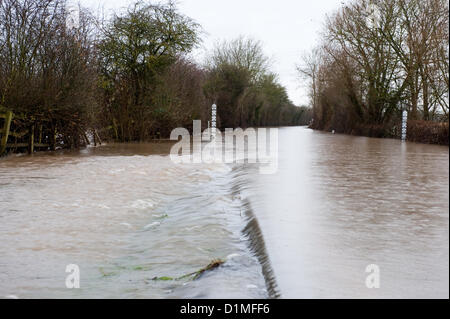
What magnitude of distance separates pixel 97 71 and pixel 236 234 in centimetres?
1382

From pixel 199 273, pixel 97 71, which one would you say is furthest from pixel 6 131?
pixel 199 273

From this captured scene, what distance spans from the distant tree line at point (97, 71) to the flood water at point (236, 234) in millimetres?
5443

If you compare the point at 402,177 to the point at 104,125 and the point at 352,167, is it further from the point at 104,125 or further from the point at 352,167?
the point at 104,125

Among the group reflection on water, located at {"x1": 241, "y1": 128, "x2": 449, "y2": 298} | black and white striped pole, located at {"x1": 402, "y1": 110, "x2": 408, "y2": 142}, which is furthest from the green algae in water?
black and white striped pole, located at {"x1": 402, "y1": 110, "x2": 408, "y2": 142}

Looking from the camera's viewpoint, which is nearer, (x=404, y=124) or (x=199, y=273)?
(x=199, y=273)

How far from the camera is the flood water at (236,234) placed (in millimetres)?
3215

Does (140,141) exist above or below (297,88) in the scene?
below

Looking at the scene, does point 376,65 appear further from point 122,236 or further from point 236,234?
point 122,236

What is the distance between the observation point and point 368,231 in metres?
4.36

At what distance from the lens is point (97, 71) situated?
17938 millimetres
